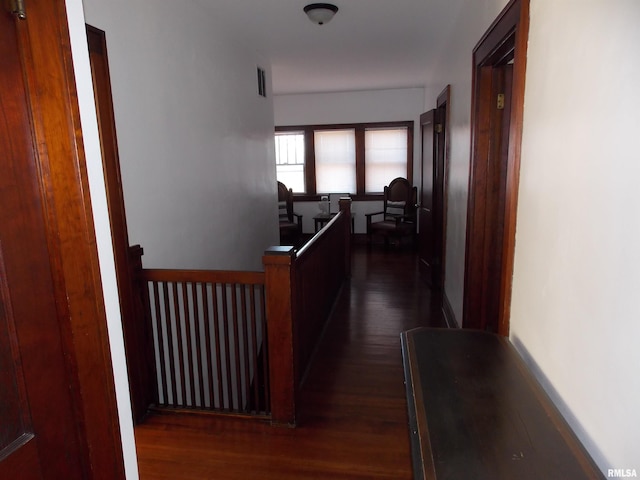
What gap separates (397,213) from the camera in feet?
23.4

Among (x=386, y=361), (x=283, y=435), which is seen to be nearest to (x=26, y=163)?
(x=283, y=435)

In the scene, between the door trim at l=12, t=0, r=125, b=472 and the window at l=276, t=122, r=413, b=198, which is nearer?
the door trim at l=12, t=0, r=125, b=472

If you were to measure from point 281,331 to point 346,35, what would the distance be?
313cm

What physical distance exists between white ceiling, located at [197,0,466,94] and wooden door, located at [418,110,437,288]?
0.82m

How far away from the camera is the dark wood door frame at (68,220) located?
38.5 inches

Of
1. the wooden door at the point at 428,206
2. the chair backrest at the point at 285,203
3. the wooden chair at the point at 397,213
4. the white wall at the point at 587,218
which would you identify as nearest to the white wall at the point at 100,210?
the white wall at the point at 587,218

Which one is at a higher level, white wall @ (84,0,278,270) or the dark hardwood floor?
white wall @ (84,0,278,270)

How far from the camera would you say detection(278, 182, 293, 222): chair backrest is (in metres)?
7.37

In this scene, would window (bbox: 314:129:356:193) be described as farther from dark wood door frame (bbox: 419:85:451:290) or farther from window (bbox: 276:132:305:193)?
dark wood door frame (bbox: 419:85:451:290)

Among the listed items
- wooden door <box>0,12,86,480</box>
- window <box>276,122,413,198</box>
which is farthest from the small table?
wooden door <box>0,12,86,480</box>

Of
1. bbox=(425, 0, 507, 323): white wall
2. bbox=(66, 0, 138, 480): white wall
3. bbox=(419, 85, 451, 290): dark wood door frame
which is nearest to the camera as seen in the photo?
bbox=(66, 0, 138, 480): white wall

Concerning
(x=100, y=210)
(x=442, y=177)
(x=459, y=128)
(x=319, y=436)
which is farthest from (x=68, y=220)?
(x=442, y=177)

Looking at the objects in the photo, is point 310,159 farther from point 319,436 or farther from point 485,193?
point 319,436

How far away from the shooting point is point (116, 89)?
2.13 meters
